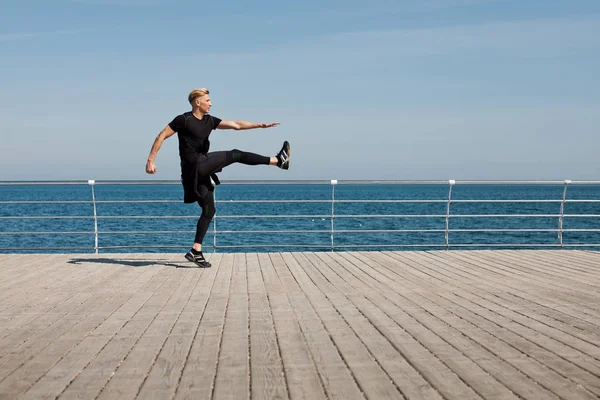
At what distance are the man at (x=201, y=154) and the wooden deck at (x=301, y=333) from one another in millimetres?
728

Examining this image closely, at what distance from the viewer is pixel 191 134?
516cm

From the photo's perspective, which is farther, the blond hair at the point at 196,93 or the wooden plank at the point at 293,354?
the blond hair at the point at 196,93

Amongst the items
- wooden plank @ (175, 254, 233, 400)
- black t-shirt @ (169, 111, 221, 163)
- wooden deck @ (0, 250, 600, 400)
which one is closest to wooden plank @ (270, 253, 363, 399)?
wooden deck @ (0, 250, 600, 400)

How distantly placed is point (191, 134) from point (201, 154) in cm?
20

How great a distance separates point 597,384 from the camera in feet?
7.01

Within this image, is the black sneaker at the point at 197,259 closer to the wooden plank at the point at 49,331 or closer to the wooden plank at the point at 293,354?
the wooden plank at the point at 49,331

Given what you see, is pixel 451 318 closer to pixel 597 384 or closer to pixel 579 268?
pixel 597 384

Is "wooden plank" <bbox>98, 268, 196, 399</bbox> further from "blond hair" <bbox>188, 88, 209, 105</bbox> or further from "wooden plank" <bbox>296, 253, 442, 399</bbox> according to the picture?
"blond hair" <bbox>188, 88, 209, 105</bbox>

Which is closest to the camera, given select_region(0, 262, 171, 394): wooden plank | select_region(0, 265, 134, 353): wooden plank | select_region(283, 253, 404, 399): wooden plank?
select_region(283, 253, 404, 399): wooden plank

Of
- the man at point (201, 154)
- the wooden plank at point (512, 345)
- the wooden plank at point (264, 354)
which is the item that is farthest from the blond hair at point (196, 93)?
the wooden plank at point (512, 345)

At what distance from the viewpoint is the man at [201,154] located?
5.16 meters

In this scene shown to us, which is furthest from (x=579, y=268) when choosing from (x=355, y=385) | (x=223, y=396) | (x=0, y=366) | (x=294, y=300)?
(x=0, y=366)

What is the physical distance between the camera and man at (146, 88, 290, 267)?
16.9ft

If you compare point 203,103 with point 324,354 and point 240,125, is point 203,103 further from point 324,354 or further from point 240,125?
point 324,354
